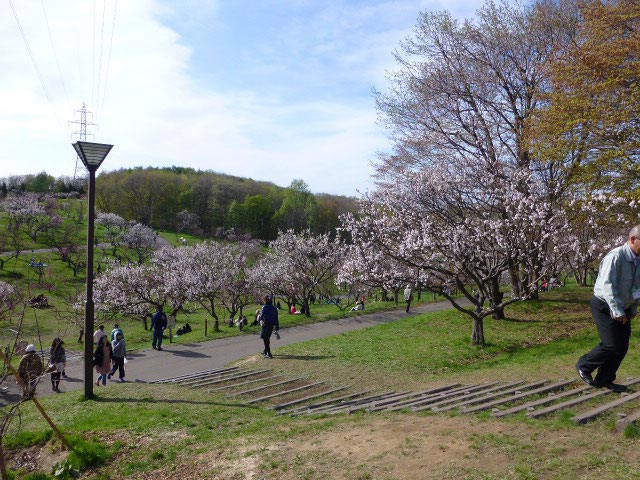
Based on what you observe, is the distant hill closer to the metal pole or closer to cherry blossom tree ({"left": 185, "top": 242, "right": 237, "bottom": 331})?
cherry blossom tree ({"left": 185, "top": 242, "right": 237, "bottom": 331})

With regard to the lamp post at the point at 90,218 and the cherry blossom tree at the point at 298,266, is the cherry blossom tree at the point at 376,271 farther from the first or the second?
the cherry blossom tree at the point at 298,266

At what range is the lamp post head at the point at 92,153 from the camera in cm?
1060

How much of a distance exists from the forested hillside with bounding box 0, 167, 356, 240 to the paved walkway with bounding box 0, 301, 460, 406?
54.7m

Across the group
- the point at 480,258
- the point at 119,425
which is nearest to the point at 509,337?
the point at 480,258

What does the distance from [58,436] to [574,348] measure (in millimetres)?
11263

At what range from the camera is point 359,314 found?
27.5 m

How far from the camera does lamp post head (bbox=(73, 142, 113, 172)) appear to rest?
10.6m

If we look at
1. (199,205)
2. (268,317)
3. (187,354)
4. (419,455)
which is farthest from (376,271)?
(199,205)

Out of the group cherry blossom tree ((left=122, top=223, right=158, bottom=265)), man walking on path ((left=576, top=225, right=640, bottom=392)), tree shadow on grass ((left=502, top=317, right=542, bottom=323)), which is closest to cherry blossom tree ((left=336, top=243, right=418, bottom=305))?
tree shadow on grass ((left=502, top=317, right=542, bottom=323))

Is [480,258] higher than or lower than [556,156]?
lower

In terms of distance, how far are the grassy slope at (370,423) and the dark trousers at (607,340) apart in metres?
0.56

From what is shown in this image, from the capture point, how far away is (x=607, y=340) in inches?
226

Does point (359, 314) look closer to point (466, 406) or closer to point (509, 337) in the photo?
point (509, 337)

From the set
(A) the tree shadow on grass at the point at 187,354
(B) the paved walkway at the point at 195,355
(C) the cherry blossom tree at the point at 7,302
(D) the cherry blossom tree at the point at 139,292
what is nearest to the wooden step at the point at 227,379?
(B) the paved walkway at the point at 195,355
